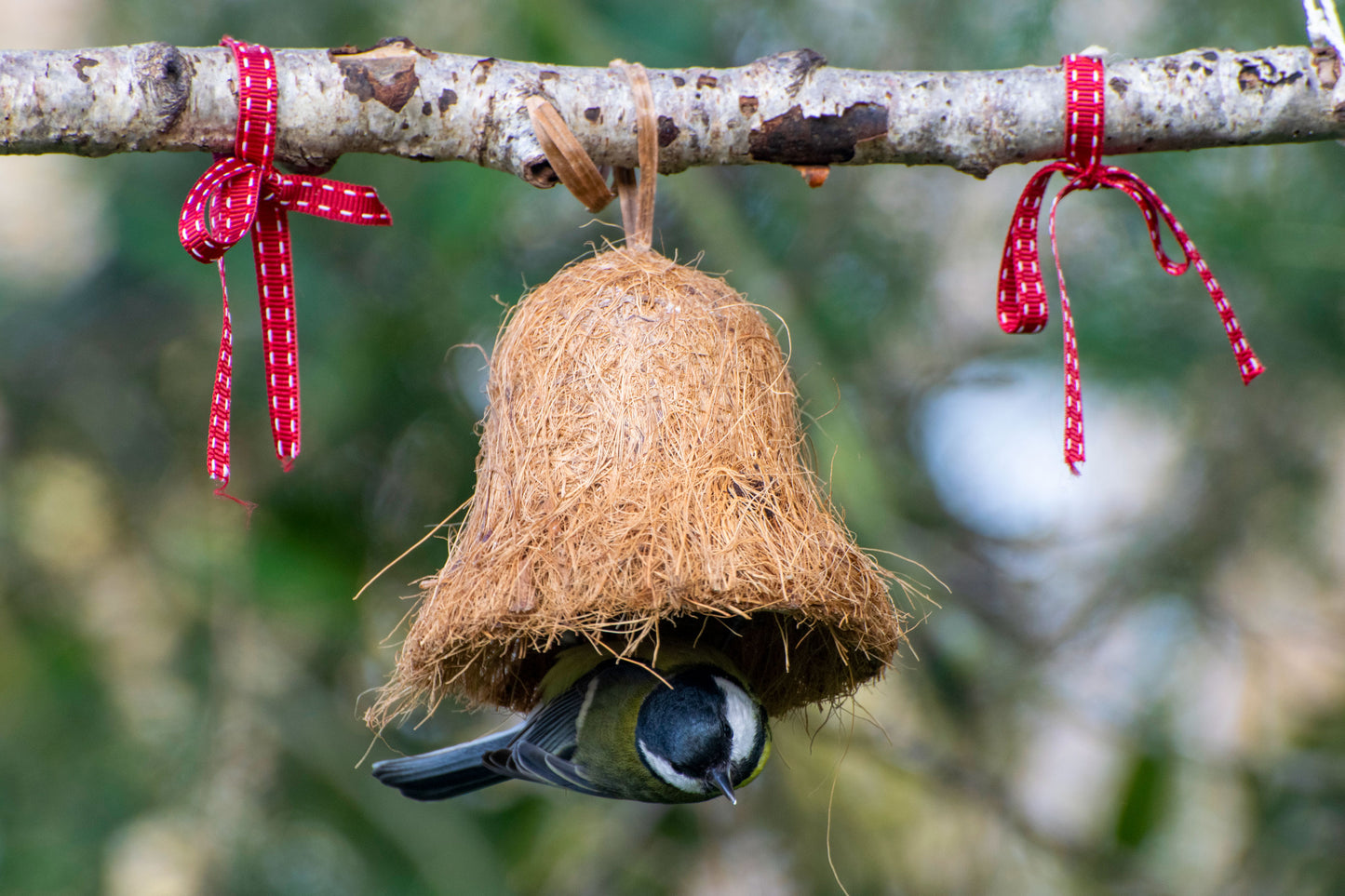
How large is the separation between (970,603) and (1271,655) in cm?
106

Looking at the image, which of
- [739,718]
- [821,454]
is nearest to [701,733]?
[739,718]

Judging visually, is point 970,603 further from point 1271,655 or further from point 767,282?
point 767,282

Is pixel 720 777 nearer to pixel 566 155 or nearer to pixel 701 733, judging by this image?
pixel 701 733

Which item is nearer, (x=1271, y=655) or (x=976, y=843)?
(x=976, y=843)

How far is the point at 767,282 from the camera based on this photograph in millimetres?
2820

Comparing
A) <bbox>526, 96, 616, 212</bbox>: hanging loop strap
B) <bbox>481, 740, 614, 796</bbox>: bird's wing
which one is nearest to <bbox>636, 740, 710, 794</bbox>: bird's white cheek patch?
<bbox>481, 740, 614, 796</bbox>: bird's wing

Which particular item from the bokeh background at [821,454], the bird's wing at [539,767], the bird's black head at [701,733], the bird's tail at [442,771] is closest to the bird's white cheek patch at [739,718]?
the bird's black head at [701,733]

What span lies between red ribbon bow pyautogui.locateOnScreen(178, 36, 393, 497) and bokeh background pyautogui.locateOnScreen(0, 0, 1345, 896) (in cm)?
125

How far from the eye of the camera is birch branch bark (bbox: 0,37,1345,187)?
59.3 inches

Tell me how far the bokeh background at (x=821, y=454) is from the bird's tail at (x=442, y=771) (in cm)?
141

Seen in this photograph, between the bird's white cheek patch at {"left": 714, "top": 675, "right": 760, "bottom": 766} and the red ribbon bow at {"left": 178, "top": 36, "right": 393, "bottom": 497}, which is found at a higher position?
the red ribbon bow at {"left": 178, "top": 36, "right": 393, "bottom": 497}

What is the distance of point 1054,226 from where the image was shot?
1.74 m

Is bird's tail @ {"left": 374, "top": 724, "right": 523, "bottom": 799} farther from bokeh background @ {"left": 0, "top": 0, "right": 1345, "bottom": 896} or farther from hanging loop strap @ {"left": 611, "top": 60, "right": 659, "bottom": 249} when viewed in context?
bokeh background @ {"left": 0, "top": 0, "right": 1345, "bottom": 896}

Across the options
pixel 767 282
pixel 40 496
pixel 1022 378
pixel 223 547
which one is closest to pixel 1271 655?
pixel 1022 378
